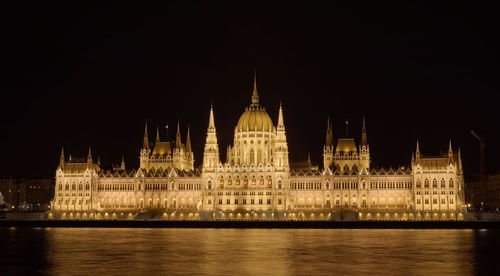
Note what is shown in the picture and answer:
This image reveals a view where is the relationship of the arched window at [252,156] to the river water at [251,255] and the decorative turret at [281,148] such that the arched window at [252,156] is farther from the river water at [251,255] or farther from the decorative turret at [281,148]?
the river water at [251,255]

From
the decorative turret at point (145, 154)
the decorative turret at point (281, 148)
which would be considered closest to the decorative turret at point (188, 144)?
the decorative turret at point (145, 154)

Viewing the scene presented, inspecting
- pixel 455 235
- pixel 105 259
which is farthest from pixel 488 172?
pixel 105 259

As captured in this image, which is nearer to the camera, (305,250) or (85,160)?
(305,250)

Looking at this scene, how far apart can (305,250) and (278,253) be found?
15.0ft

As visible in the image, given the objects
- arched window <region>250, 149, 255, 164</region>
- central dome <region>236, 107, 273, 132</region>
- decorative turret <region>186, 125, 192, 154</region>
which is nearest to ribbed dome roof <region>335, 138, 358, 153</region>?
central dome <region>236, 107, 273, 132</region>

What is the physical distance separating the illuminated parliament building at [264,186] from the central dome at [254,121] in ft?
0.68

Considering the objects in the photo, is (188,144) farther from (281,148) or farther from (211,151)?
(281,148)

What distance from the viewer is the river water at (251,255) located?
64.6 metres

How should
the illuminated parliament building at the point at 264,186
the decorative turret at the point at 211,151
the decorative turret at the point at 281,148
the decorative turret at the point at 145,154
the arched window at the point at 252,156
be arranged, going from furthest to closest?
the decorative turret at the point at 145,154
the arched window at the point at 252,156
the decorative turret at the point at 211,151
the decorative turret at the point at 281,148
the illuminated parliament building at the point at 264,186

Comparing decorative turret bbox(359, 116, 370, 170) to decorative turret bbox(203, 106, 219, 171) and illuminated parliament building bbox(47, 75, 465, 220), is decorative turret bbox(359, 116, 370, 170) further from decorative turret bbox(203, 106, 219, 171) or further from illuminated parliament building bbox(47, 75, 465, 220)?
decorative turret bbox(203, 106, 219, 171)

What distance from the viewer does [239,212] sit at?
500ft

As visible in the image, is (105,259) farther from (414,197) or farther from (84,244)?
(414,197)

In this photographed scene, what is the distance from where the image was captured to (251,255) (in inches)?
2987

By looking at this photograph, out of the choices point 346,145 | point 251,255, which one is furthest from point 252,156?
point 251,255
